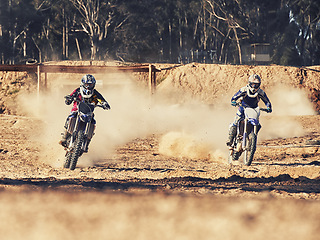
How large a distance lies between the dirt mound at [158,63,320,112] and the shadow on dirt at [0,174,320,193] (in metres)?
24.0

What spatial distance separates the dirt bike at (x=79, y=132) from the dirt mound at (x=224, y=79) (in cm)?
2252

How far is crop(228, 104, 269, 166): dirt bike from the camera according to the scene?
12557 mm

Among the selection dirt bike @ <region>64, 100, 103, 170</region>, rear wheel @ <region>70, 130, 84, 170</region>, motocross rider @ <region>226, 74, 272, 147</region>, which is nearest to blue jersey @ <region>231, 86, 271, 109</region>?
motocross rider @ <region>226, 74, 272, 147</region>

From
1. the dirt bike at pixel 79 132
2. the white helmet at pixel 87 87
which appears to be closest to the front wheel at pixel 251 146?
the dirt bike at pixel 79 132

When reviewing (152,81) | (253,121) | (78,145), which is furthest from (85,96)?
(152,81)

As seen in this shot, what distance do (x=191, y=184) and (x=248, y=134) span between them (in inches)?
153

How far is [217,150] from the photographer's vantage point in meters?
15.7

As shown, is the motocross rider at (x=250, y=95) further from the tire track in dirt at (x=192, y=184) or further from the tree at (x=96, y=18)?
the tree at (x=96, y=18)

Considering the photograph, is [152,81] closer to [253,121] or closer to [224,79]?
[224,79]

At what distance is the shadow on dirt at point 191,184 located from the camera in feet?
28.0

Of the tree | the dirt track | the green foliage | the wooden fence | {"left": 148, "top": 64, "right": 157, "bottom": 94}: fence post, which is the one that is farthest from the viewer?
the green foliage

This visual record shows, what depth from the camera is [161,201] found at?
6.96 m

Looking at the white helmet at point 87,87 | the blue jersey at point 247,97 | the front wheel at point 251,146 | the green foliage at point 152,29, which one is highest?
the green foliage at point 152,29

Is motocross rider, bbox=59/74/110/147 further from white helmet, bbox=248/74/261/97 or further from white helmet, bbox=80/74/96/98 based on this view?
white helmet, bbox=248/74/261/97
